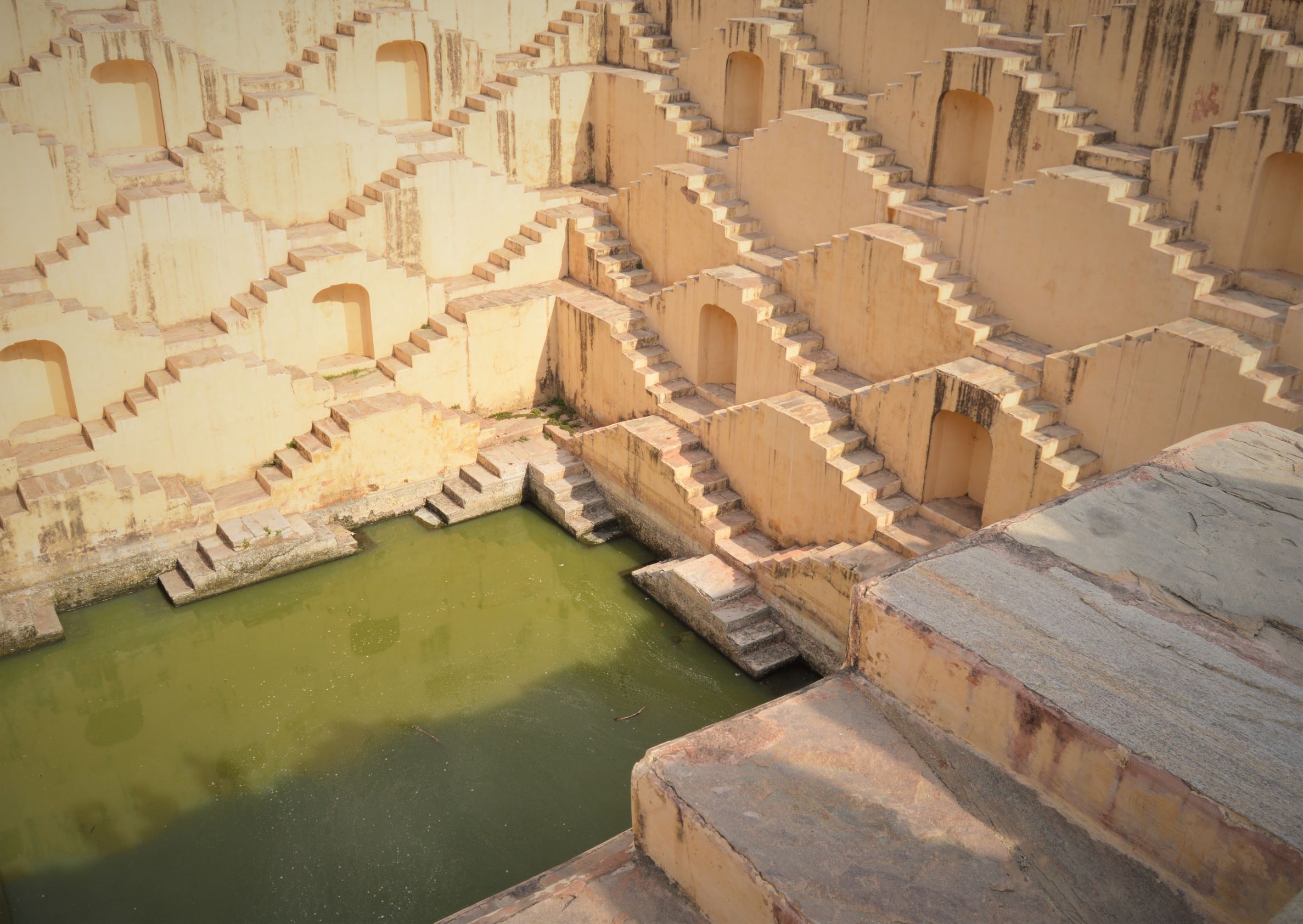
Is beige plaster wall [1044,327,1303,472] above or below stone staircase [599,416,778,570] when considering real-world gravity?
above

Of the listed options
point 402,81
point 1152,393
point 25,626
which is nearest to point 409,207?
point 402,81

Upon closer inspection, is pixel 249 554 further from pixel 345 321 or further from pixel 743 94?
pixel 743 94

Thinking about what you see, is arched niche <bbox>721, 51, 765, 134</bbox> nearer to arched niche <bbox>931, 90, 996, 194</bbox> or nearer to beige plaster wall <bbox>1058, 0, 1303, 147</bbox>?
arched niche <bbox>931, 90, 996, 194</bbox>

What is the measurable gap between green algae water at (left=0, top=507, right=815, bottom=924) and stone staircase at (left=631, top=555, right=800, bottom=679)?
0.17 meters

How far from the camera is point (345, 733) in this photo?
10.8 meters

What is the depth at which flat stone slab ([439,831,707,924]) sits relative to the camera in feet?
17.1

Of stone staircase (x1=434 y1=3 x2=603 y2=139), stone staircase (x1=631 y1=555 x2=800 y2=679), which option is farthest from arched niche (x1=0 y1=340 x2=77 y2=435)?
stone staircase (x1=631 y1=555 x2=800 y2=679)

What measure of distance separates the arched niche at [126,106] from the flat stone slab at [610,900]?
A: 38.6 ft

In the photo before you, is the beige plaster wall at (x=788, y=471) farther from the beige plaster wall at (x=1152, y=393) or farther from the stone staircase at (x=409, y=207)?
the stone staircase at (x=409, y=207)

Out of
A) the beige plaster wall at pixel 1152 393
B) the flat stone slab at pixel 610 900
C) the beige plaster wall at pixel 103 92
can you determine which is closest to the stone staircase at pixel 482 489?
the beige plaster wall at pixel 103 92

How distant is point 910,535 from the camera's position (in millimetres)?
11352

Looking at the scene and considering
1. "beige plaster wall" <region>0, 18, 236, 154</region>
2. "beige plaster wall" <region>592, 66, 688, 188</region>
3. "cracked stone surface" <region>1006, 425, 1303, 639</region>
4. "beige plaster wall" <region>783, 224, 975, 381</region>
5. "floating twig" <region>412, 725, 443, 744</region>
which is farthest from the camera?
"beige plaster wall" <region>592, 66, 688, 188</region>

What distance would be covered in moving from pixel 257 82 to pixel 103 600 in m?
6.78

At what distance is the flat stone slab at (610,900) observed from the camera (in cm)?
521
